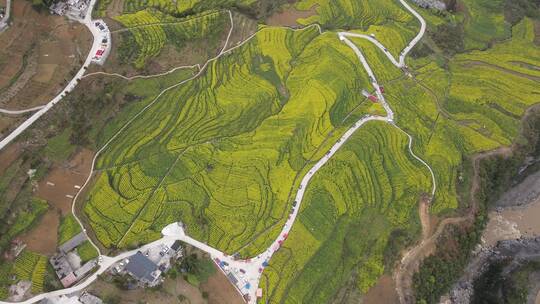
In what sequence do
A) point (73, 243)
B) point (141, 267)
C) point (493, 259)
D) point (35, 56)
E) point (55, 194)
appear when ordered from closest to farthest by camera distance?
point (141, 267), point (73, 243), point (55, 194), point (493, 259), point (35, 56)

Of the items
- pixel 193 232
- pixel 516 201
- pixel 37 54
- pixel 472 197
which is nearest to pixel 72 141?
pixel 37 54

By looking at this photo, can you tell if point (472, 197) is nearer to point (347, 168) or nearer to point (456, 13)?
point (347, 168)

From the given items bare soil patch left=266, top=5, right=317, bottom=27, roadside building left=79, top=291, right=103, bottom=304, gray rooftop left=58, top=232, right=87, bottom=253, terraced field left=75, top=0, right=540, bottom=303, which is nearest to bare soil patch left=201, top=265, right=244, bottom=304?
terraced field left=75, top=0, right=540, bottom=303

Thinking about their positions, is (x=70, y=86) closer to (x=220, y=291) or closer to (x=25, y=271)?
(x=25, y=271)

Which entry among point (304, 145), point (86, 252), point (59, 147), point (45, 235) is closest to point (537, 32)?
point (304, 145)

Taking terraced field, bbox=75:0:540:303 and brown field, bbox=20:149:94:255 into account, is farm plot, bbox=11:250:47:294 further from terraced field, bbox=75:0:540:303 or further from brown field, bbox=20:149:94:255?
terraced field, bbox=75:0:540:303

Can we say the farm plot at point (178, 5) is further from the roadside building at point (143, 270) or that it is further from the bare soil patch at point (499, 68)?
the roadside building at point (143, 270)

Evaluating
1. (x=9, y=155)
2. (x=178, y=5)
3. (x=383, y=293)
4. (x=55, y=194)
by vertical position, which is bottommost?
(x=383, y=293)
